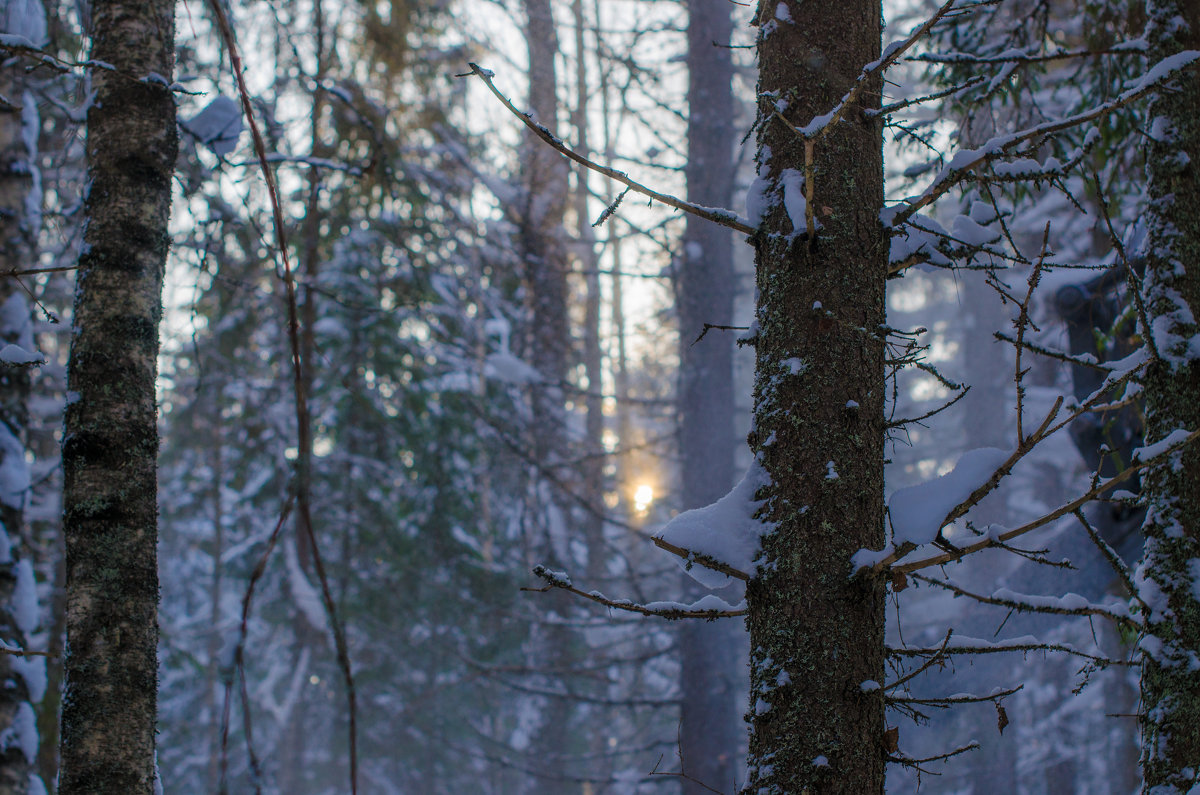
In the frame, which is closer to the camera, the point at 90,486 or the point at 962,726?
the point at 90,486

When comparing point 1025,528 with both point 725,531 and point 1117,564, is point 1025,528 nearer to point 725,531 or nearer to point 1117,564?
point 725,531

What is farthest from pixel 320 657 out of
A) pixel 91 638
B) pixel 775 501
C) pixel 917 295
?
pixel 917 295

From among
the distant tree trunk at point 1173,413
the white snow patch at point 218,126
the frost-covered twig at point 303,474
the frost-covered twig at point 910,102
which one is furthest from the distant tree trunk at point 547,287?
the frost-covered twig at point 303,474

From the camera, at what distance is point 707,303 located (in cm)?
891

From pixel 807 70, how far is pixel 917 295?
35.0 metres

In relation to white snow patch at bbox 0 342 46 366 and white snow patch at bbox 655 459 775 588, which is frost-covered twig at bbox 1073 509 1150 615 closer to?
white snow patch at bbox 655 459 775 588

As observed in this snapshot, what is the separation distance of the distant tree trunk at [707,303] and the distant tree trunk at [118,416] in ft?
21.0

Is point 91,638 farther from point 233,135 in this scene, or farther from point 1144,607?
point 1144,607

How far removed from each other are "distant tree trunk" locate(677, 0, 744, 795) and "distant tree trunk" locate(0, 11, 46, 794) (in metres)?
5.91

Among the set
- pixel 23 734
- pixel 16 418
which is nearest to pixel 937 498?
pixel 23 734

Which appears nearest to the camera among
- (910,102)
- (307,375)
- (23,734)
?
(910,102)

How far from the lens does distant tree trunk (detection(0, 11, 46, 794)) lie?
4324 millimetres

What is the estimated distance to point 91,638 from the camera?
241cm

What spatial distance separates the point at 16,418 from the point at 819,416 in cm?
547
